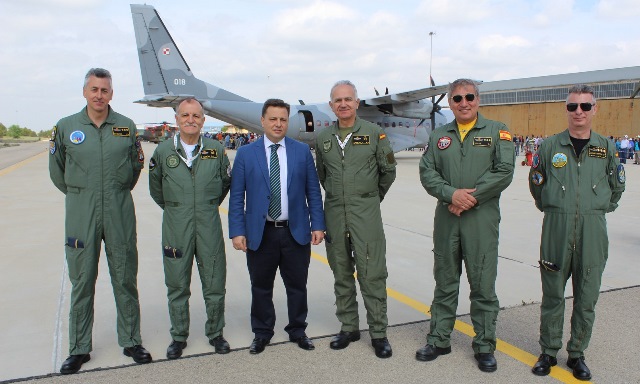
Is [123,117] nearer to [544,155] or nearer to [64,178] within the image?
[64,178]

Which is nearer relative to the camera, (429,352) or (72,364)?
(72,364)

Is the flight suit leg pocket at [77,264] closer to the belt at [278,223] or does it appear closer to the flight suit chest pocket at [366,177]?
the belt at [278,223]

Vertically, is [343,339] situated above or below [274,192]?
below

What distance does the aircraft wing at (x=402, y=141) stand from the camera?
2417cm

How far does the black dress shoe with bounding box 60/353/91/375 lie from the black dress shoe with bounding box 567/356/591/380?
3.39 m

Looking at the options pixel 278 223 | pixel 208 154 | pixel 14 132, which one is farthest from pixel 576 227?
pixel 14 132

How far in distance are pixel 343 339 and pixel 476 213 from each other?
139 cm

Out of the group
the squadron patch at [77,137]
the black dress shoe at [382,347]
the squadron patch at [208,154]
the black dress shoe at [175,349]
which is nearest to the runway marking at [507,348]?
the black dress shoe at [382,347]

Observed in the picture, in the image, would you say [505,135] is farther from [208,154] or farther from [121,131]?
[121,131]

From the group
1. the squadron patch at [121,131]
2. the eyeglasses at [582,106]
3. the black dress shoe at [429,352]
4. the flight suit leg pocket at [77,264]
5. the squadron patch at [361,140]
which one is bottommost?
the black dress shoe at [429,352]

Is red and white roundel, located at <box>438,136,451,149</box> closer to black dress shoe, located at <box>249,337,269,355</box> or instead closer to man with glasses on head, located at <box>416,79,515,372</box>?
man with glasses on head, located at <box>416,79,515,372</box>

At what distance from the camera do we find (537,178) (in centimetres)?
357

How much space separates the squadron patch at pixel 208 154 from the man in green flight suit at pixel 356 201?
0.81 metres

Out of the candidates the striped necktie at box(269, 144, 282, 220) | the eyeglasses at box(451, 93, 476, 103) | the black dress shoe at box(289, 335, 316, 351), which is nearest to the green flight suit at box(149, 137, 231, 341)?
the striped necktie at box(269, 144, 282, 220)
